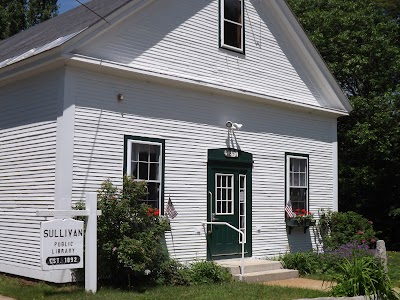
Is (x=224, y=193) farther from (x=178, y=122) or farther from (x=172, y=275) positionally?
(x=172, y=275)

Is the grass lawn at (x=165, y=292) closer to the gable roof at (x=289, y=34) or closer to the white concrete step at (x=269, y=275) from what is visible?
the white concrete step at (x=269, y=275)

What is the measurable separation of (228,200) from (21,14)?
65.8 feet

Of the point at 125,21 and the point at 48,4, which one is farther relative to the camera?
the point at 48,4

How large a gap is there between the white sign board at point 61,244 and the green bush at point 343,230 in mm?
8497

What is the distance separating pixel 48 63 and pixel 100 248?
363 cm

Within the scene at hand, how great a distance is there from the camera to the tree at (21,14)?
28438 millimetres

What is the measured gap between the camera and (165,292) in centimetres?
1033

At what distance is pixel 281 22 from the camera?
15.9 meters

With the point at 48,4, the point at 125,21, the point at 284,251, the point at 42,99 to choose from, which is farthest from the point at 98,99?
the point at 48,4

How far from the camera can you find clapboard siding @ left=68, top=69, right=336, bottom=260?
11148 mm

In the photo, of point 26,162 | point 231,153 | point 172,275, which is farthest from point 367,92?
point 26,162

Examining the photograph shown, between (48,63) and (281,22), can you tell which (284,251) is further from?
(48,63)

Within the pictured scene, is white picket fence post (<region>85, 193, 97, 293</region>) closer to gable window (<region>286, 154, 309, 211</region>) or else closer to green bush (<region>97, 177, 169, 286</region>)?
green bush (<region>97, 177, 169, 286</region>)

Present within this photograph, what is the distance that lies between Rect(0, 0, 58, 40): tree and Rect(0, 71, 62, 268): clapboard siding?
17520 mm
